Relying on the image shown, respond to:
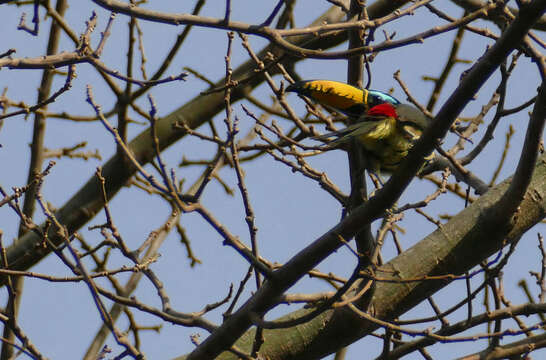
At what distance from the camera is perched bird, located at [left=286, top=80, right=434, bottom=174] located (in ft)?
10.3

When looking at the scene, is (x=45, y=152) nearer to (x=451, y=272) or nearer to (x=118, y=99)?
(x=118, y=99)

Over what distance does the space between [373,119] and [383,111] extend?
0.08 meters

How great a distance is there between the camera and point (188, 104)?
436 centimetres

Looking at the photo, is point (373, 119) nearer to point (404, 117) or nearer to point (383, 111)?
point (383, 111)

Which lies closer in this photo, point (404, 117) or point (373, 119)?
point (373, 119)

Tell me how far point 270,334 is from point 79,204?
58.8 inches

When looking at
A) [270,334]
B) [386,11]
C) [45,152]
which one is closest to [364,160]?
[270,334]

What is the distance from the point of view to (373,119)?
3.17 metres

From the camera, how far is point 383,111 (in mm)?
3219

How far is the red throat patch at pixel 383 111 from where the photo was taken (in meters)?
3.20

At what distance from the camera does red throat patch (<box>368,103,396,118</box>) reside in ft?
10.5

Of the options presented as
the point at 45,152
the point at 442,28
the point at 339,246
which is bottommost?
the point at 339,246

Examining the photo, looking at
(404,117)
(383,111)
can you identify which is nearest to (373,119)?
(383,111)

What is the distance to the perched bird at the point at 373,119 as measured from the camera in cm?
315
